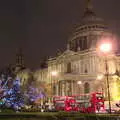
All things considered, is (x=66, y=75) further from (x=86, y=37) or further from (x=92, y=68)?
(x=86, y=37)

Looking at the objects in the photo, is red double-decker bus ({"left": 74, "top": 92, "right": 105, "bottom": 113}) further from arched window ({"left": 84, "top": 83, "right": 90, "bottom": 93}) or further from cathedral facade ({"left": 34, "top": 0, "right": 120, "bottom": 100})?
arched window ({"left": 84, "top": 83, "right": 90, "bottom": 93})

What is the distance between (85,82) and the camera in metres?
97.8

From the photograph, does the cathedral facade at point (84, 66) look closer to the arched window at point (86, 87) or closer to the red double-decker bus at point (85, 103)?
the arched window at point (86, 87)

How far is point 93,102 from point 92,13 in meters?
84.7

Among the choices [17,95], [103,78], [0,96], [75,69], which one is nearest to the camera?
[0,96]

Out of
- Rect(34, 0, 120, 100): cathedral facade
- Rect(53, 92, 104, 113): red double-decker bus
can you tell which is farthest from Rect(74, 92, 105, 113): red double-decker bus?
Rect(34, 0, 120, 100): cathedral facade

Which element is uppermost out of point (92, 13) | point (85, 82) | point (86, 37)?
point (92, 13)

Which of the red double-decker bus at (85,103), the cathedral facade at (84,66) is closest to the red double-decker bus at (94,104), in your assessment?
the red double-decker bus at (85,103)

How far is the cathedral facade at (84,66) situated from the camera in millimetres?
96438

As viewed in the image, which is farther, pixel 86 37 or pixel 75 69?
pixel 86 37

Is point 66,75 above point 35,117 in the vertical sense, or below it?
above

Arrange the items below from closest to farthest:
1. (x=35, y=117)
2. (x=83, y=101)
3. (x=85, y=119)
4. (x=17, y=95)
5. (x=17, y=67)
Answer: (x=85, y=119), (x=35, y=117), (x=17, y=95), (x=83, y=101), (x=17, y=67)

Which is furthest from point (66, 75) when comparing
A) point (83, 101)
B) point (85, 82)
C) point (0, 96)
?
point (0, 96)

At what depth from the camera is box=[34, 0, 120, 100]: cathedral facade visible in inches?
3797
